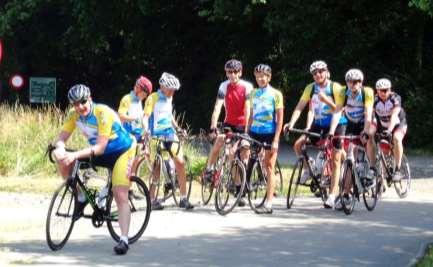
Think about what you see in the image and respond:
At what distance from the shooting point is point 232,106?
45.4 feet

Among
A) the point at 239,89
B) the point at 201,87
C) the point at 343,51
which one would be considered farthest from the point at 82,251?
the point at 201,87

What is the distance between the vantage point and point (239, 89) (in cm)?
1380

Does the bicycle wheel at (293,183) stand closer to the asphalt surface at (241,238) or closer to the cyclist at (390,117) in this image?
the asphalt surface at (241,238)

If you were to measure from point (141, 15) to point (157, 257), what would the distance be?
1011 inches

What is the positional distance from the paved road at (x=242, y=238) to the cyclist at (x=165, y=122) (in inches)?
14.3

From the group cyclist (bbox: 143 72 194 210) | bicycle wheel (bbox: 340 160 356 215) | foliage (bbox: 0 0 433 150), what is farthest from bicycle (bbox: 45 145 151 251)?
foliage (bbox: 0 0 433 150)

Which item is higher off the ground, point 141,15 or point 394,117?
point 141,15

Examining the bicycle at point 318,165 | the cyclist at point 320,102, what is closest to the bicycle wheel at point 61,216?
the cyclist at point 320,102

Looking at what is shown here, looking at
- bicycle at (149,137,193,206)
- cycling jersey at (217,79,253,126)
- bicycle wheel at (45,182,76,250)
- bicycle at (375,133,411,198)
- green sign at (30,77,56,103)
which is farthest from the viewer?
green sign at (30,77,56,103)

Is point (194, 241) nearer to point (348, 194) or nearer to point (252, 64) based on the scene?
point (348, 194)

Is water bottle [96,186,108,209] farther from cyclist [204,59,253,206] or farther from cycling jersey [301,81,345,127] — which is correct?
cycling jersey [301,81,345,127]

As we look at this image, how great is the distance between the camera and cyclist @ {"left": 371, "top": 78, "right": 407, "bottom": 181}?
15805 millimetres

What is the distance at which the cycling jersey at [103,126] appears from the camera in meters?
9.59

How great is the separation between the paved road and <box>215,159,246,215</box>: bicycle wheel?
0.63 feet
